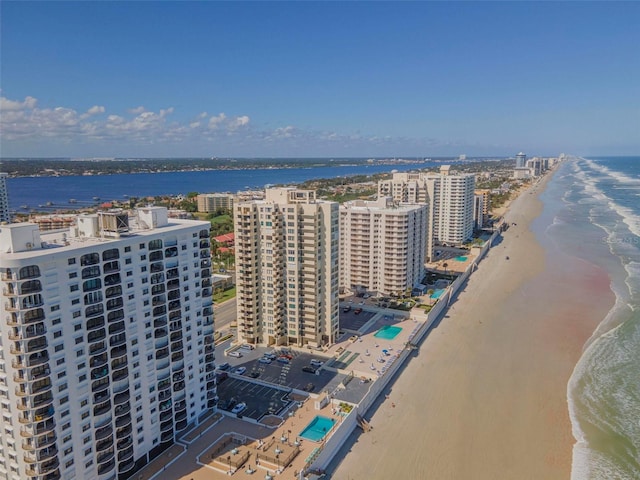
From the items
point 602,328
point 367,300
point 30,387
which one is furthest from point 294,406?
point 602,328

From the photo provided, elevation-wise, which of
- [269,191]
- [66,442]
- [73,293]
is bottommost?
[66,442]

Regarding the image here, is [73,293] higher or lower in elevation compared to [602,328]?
higher

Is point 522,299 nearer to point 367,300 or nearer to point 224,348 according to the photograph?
point 367,300

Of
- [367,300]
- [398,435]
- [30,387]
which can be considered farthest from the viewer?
[367,300]

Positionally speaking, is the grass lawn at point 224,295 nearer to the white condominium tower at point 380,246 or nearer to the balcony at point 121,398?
the white condominium tower at point 380,246

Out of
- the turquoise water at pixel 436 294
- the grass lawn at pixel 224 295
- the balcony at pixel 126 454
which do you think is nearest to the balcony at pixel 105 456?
the balcony at pixel 126 454

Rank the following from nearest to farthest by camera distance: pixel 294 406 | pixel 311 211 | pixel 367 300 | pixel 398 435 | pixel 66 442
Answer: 1. pixel 66 442
2. pixel 398 435
3. pixel 294 406
4. pixel 311 211
5. pixel 367 300
